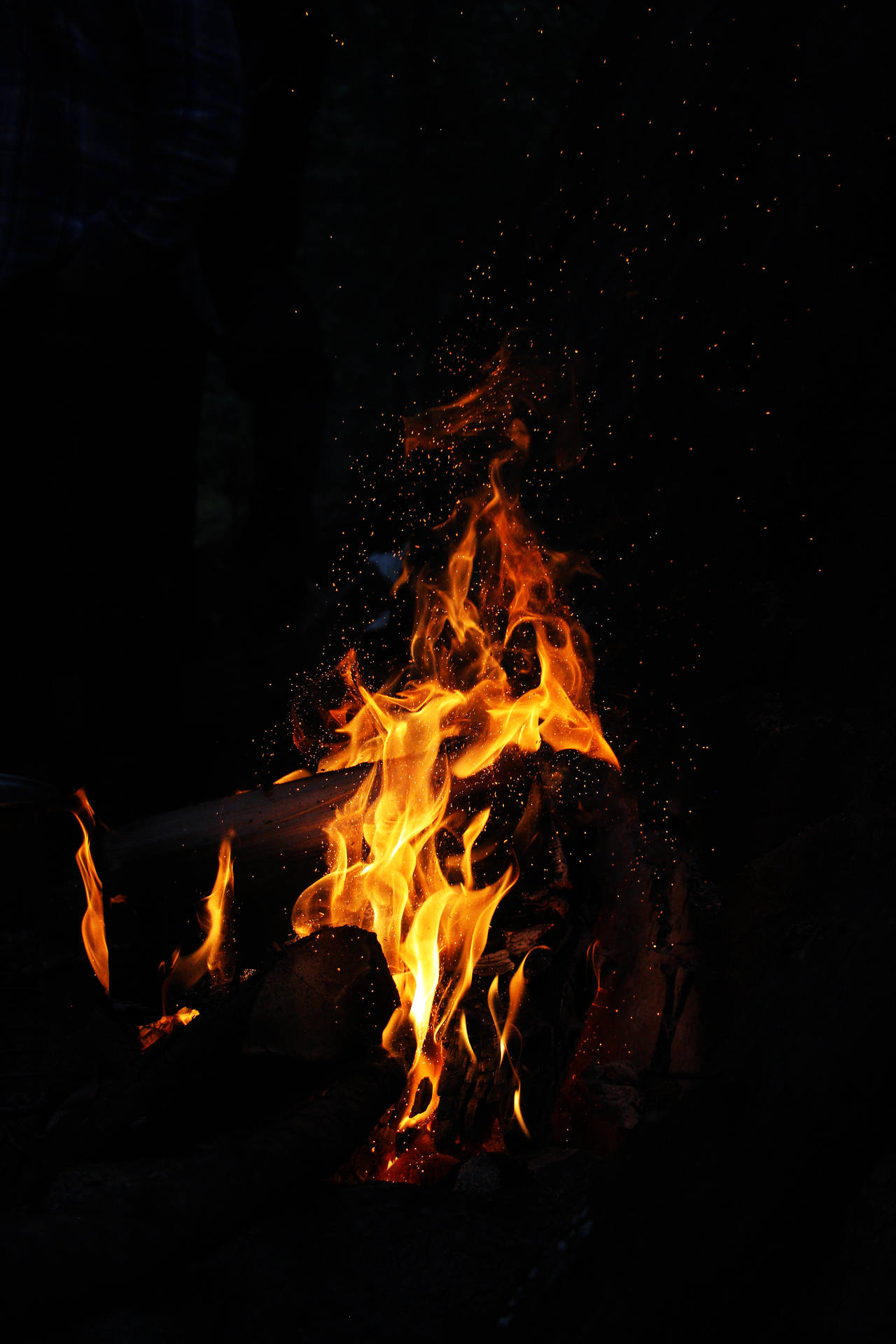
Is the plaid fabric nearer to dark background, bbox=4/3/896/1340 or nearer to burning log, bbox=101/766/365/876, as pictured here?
dark background, bbox=4/3/896/1340

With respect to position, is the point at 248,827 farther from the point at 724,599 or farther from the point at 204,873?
the point at 724,599

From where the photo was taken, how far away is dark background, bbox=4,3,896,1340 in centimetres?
107

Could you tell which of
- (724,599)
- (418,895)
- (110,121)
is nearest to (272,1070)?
(418,895)

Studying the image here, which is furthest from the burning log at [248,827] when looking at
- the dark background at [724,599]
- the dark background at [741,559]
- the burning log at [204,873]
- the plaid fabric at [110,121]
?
the plaid fabric at [110,121]

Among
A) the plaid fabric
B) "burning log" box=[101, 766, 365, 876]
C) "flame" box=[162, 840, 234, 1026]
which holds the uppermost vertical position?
the plaid fabric

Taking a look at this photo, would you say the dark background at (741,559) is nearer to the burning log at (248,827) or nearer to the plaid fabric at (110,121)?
the burning log at (248,827)

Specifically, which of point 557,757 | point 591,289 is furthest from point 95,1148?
point 591,289

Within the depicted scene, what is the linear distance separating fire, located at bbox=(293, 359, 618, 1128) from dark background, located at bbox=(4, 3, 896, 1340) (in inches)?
6.1

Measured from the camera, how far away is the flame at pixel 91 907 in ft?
7.67

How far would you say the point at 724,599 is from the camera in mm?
2217

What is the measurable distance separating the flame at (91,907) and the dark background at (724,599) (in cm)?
62

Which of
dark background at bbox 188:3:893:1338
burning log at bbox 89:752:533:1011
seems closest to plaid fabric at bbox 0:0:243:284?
dark background at bbox 188:3:893:1338

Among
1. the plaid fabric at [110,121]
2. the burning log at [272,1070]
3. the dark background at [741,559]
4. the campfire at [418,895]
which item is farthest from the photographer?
the plaid fabric at [110,121]

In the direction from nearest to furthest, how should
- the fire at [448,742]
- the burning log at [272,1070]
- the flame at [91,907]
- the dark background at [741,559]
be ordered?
the dark background at [741,559]
the burning log at [272,1070]
the fire at [448,742]
the flame at [91,907]
